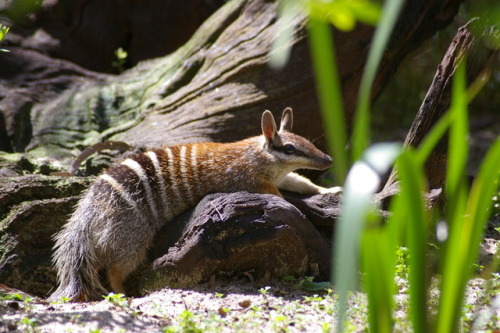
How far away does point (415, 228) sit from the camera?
6.03 feet

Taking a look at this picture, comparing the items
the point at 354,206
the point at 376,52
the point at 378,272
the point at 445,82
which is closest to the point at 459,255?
the point at 378,272

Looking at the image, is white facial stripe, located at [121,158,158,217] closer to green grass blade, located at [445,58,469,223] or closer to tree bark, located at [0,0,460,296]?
tree bark, located at [0,0,460,296]

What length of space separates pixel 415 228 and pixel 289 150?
312 centimetres

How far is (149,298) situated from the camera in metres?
3.81

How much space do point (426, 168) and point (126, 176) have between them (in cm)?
255

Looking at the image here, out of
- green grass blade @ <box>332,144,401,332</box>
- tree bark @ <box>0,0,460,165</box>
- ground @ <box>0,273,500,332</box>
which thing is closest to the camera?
green grass blade @ <box>332,144,401,332</box>

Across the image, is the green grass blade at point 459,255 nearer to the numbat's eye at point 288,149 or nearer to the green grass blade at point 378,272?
the green grass blade at point 378,272

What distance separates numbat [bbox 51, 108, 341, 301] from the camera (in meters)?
4.26

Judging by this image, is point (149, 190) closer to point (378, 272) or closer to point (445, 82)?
point (445, 82)

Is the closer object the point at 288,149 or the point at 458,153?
the point at 458,153

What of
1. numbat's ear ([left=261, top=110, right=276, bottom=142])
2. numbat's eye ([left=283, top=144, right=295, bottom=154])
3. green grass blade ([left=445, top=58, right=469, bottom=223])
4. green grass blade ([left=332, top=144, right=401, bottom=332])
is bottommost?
green grass blade ([left=332, top=144, right=401, bottom=332])

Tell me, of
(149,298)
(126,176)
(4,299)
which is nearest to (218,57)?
(126,176)

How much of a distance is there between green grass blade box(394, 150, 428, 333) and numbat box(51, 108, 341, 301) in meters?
2.82

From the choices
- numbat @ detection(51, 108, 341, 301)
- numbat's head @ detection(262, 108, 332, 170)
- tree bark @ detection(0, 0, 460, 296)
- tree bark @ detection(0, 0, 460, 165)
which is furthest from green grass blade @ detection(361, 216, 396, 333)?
tree bark @ detection(0, 0, 460, 165)
